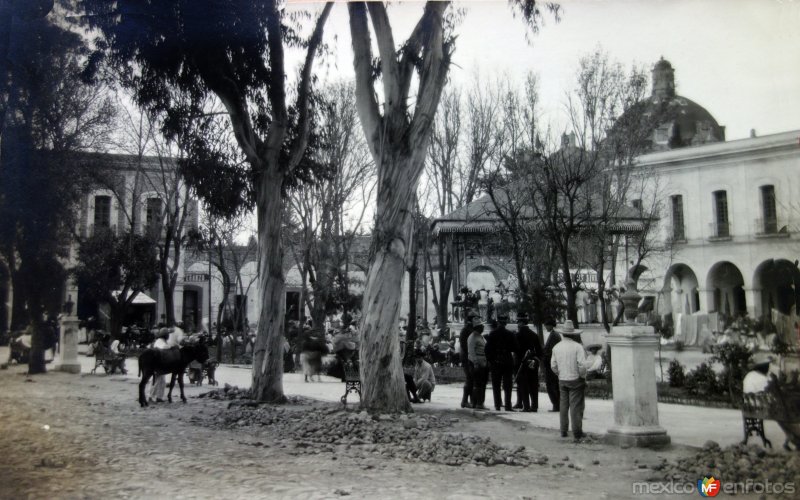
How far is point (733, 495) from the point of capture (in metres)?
4.71

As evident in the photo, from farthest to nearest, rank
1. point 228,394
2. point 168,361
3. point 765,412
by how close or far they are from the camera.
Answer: point 228,394
point 168,361
point 765,412

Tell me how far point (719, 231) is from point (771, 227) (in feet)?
3.04

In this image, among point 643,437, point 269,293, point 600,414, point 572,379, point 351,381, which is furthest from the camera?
point 269,293

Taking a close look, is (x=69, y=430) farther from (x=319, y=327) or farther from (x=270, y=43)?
(x=319, y=327)

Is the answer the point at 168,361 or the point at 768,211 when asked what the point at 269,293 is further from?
the point at 768,211

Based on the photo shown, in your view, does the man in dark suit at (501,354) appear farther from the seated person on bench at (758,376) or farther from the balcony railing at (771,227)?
the seated person on bench at (758,376)

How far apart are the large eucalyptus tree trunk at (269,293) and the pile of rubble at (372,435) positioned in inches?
38.3

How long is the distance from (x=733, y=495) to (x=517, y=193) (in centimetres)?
1223

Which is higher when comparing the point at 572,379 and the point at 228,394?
the point at 572,379

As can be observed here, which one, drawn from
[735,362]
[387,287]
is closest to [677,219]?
[735,362]

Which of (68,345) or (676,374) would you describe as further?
(676,374)

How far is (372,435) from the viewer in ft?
24.7

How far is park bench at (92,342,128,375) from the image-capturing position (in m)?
12.1

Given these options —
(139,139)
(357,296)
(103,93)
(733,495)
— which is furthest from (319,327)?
(733,495)
